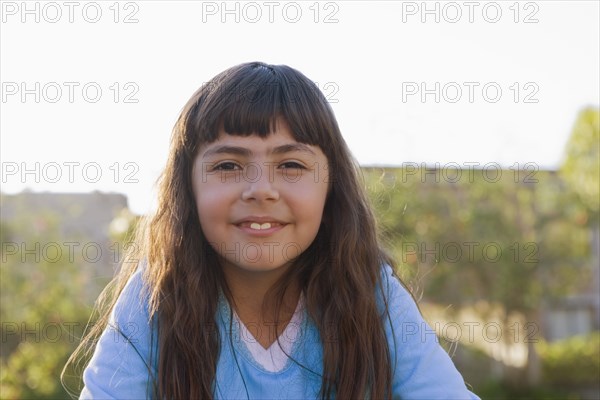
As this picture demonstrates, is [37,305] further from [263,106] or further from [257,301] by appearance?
[263,106]

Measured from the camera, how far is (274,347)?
231cm

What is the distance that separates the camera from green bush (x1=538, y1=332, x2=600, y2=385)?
1180 cm

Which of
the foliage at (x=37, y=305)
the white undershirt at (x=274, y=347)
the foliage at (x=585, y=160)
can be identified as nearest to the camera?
the white undershirt at (x=274, y=347)

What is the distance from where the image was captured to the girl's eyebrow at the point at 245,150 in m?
2.15

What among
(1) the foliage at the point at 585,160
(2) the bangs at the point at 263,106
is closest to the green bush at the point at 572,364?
(1) the foliage at the point at 585,160

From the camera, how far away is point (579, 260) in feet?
34.6

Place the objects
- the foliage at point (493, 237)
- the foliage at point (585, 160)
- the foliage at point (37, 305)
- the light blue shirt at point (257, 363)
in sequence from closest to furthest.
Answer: the light blue shirt at point (257, 363), the foliage at point (37, 305), the foliage at point (493, 237), the foliage at point (585, 160)

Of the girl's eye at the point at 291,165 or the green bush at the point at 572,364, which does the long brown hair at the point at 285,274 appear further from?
the green bush at the point at 572,364

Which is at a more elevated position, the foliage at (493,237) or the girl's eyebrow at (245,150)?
the girl's eyebrow at (245,150)

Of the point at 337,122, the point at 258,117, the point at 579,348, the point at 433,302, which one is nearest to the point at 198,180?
the point at 258,117

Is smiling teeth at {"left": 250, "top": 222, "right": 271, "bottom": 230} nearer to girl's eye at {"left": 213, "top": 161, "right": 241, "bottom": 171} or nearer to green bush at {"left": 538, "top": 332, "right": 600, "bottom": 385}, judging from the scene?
girl's eye at {"left": 213, "top": 161, "right": 241, "bottom": 171}

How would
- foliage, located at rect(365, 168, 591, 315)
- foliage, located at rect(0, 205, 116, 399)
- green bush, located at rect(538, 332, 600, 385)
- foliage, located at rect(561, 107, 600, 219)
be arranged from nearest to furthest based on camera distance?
foliage, located at rect(0, 205, 116, 399) → foliage, located at rect(365, 168, 591, 315) → foliage, located at rect(561, 107, 600, 219) → green bush, located at rect(538, 332, 600, 385)

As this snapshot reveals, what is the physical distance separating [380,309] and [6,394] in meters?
5.61

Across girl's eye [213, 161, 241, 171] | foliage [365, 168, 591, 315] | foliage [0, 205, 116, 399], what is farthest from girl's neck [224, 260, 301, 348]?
foliage [365, 168, 591, 315]
